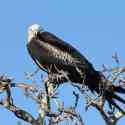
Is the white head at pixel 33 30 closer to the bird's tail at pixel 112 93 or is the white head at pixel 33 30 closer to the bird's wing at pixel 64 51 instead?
the bird's wing at pixel 64 51

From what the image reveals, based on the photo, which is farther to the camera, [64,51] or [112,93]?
[64,51]

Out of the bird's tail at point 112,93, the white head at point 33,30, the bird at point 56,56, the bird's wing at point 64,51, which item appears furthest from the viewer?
the white head at point 33,30

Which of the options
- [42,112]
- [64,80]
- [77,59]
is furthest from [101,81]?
[42,112]

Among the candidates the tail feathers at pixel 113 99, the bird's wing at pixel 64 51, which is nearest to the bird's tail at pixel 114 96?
the tail feathers at pixel 113 99

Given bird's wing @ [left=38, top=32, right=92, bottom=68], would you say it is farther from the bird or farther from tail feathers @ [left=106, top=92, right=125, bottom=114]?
tail feathers @ [left=106, top=92, right=125, bottom=114]

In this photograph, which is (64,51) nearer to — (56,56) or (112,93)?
(56,56)

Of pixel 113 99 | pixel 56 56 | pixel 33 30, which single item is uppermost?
pixel 33 30

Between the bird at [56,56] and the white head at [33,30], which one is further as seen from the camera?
the white head at [33,30]

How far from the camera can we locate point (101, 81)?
9711mm

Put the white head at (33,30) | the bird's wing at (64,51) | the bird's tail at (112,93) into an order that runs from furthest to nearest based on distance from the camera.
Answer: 1. the white head at (33,30)
2. the bird's wing at (64,51)
3. the bird's tail at (112,93)

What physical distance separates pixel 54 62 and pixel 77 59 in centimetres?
46

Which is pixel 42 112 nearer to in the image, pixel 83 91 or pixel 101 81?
pixel 83 91

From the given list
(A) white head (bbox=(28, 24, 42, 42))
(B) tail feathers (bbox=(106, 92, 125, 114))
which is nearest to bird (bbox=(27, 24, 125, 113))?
(A) white head (bbox=(28, 24, 42, 42))

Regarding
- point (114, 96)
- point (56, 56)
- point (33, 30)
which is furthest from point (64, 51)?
point (114, 96)
